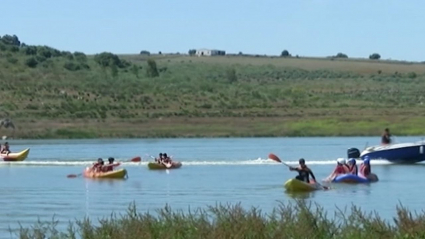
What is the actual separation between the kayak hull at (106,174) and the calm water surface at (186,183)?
589 mm

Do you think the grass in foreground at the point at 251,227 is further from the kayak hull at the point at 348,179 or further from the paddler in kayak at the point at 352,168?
the paddler in kayak at the point at 352,168

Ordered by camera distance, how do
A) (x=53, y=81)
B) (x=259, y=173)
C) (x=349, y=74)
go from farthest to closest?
(x=349, y=74)
(x=53, y=81)
(x=259, y=173)

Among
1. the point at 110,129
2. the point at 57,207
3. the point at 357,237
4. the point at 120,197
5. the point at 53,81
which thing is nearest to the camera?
the point at 357,237

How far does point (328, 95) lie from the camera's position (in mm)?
98688

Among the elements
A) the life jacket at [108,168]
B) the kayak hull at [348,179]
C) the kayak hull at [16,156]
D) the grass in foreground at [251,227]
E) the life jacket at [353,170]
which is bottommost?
the kayak hull at [16,156]

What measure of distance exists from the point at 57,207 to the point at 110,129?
45293 mm

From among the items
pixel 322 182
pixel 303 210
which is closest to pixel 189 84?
pixel 322 182

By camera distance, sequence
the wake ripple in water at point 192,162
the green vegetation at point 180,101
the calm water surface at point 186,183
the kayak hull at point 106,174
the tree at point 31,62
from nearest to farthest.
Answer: the calm water surface at point 186,183
the kayak hull at point 106,174
the wake ripple in water at point 192,162
the green vegetation at point 180,101
the tree at point 31,62

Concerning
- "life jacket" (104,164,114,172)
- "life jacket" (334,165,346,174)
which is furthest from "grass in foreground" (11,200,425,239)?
"life jacket" (104,164,114,172)

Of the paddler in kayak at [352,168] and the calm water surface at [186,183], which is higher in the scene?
the paddler in kayak at [352,168]

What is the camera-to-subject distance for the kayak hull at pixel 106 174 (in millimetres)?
45938

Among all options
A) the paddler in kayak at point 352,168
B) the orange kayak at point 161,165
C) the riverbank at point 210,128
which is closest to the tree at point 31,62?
the riverbank at point 210,128

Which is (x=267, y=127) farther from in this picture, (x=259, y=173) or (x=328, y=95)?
(x=259, y=173)

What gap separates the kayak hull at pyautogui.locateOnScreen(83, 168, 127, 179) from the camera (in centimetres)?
4594
